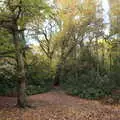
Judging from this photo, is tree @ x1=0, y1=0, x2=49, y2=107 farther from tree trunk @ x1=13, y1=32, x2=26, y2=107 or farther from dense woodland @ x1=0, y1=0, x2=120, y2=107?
dense woodland @ x1=0, y1=0, x2=120, y2=107

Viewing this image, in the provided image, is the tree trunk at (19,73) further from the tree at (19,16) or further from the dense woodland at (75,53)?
the dense woodland at (75,53)

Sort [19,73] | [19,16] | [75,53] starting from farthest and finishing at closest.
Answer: [75,53] → [19,73] → [19,16]

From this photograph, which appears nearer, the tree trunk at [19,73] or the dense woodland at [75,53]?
the tree trunk at [19,73]

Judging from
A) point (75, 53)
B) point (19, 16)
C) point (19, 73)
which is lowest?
point (19, 73)

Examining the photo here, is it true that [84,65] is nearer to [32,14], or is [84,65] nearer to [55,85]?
[55,85]

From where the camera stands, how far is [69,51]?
2800 cm

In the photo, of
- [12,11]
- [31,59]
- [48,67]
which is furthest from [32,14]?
[48,67]

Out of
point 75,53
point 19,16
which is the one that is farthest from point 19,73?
point 75,53

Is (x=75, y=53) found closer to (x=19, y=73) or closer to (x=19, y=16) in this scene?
(x=19, y=73)

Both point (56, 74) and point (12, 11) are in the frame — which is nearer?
point (12, 11)

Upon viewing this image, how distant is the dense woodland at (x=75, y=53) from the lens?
22062 mm

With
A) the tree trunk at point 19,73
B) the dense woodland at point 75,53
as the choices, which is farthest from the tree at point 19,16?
the dense woodland at point 75,53

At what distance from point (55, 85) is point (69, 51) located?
372cm

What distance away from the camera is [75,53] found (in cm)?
2825
